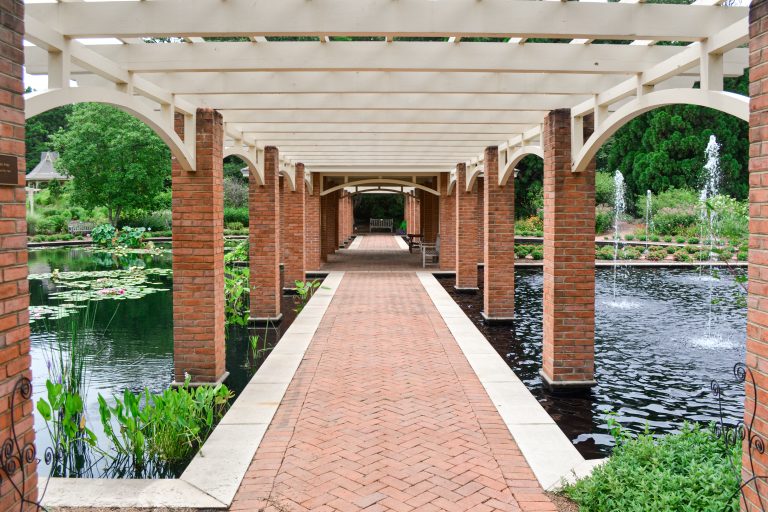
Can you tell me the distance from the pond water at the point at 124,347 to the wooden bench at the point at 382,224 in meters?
33.8

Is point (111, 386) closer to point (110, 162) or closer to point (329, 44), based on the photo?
point (329, 44)

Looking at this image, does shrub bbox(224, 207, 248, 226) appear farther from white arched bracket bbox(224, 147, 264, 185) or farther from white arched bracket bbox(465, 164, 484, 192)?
white arched bracket bbox(224, 147, 264, 185)

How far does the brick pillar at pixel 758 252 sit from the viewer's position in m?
2.76

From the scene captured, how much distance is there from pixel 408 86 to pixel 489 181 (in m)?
5.03

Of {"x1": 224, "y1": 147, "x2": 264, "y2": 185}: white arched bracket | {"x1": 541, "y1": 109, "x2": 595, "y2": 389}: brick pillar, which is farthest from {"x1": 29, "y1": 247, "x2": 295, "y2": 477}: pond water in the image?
{"x1": 541, "y1": 109, "x2": 595, "y2": 389}: brick pillar

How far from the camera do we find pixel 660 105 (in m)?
5.50

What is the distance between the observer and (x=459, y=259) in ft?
49.8

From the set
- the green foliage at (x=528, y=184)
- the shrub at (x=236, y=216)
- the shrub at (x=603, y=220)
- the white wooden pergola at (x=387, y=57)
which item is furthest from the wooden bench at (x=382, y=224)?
the white wooden pergola at (x=387, y=57)

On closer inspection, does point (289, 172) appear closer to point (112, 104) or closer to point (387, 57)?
point (112, 104)

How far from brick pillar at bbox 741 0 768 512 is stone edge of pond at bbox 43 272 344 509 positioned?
3135 millimetres

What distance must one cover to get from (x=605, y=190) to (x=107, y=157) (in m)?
27.8

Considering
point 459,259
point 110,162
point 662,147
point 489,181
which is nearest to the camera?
point 489,181

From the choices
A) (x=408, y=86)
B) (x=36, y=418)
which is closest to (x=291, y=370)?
(x=36, y=418)

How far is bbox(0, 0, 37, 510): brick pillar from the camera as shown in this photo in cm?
280
